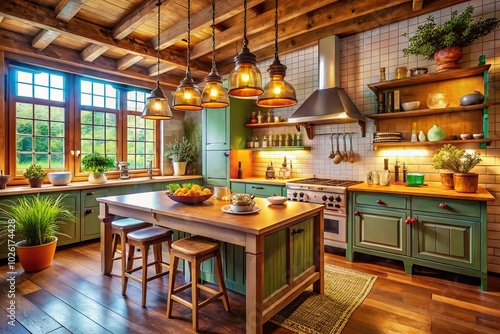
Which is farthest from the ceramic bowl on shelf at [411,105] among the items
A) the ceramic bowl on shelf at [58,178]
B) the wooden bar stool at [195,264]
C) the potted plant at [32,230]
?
the ceramic bowl on shelf at [58,178]

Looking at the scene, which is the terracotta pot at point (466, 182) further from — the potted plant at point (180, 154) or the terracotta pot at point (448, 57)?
the potted plant at point (180, 154)

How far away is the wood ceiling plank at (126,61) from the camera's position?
4340mm

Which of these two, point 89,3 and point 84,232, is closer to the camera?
point 89,3

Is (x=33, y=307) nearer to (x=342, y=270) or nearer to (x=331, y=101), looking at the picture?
(x=342, y=270)

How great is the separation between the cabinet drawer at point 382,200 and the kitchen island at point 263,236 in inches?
39.4

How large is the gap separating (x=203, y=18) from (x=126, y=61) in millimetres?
1815

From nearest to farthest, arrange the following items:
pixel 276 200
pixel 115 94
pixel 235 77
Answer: pixel 235 77 < pixel 276 200 < pixel 115 94

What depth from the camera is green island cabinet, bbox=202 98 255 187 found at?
15.5ft

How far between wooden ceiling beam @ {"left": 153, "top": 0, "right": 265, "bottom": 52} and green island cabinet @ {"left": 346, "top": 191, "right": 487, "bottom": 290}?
2.47 metres

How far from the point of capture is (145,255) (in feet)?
7.76

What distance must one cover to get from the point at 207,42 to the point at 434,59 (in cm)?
304

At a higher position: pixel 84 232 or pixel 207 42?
pixel 207 42

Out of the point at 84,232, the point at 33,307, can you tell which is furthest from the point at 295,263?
the point at 84,232

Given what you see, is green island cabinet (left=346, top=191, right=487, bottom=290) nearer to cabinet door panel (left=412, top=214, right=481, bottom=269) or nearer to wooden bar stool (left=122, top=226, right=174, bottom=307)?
cabinet door panel (left=412, top=214, right=481, bottom=269)
